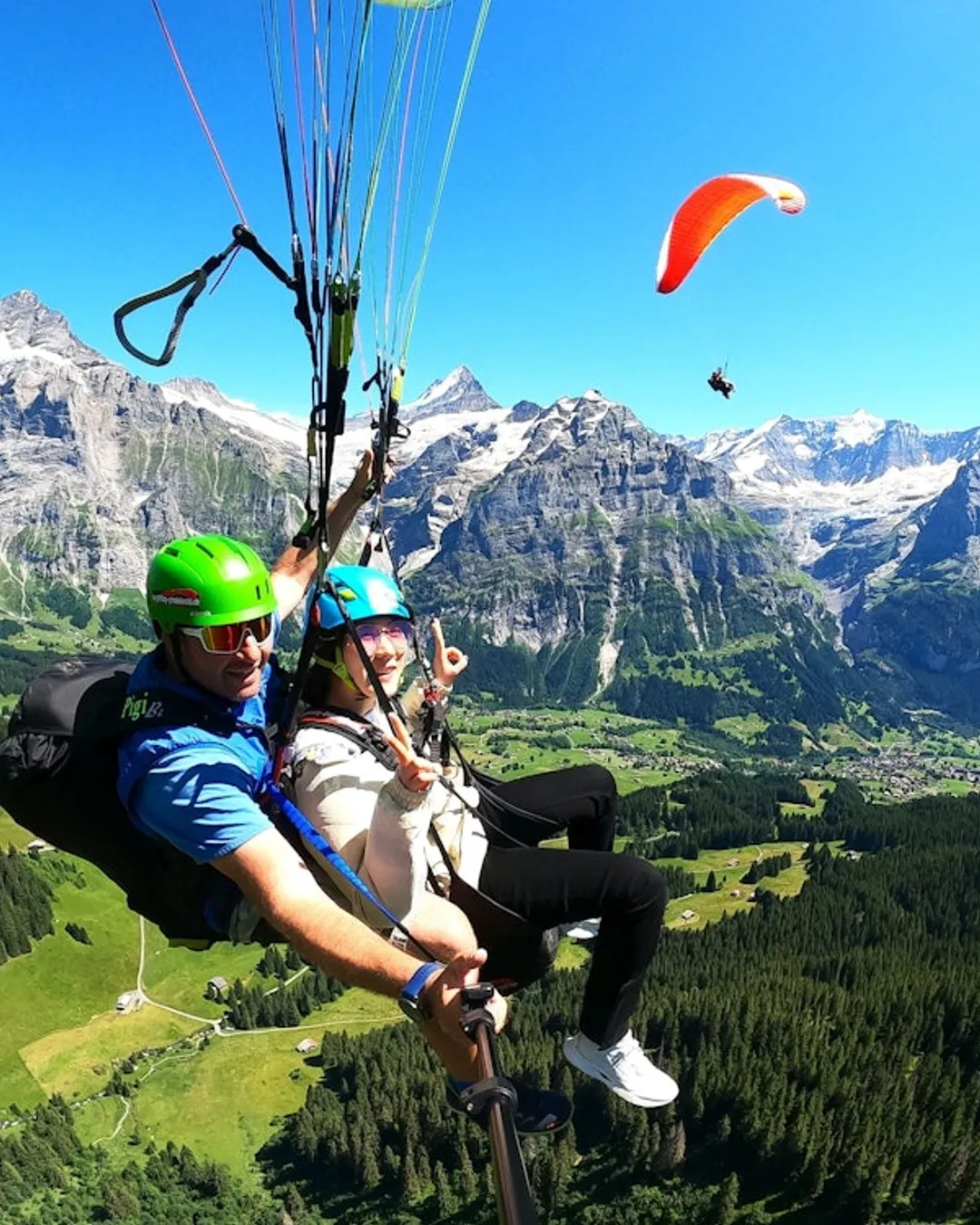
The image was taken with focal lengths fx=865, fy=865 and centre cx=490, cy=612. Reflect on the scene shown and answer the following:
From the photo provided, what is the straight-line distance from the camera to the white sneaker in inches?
336

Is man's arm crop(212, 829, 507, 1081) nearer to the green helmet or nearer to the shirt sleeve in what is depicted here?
the shirt sleeve

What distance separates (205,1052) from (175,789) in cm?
11854

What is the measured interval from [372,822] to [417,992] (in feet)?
4.38

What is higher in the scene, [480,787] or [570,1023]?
[480,787]

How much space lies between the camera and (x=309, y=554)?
8930mm

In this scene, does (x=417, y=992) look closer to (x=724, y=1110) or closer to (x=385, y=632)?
(x=385, y=632)

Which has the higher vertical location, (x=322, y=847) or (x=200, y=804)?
(x=200, y=804)

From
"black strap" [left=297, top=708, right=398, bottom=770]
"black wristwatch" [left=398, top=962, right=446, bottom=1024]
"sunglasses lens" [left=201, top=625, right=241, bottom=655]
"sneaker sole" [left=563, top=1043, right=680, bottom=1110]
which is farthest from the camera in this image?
"sneaker sole" [left=563, top=1043, right=680, bottom=1110]

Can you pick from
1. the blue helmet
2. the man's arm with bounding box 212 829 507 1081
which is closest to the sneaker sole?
the man's arm with bounding box 212 829 507 1081

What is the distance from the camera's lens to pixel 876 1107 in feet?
292

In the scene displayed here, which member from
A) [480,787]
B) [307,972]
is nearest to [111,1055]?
[307,972]

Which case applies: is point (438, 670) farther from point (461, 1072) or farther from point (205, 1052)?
point (205, 1052)

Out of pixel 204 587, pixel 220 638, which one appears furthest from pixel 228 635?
pixel 204 587

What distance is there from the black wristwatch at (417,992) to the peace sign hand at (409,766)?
1084mm
